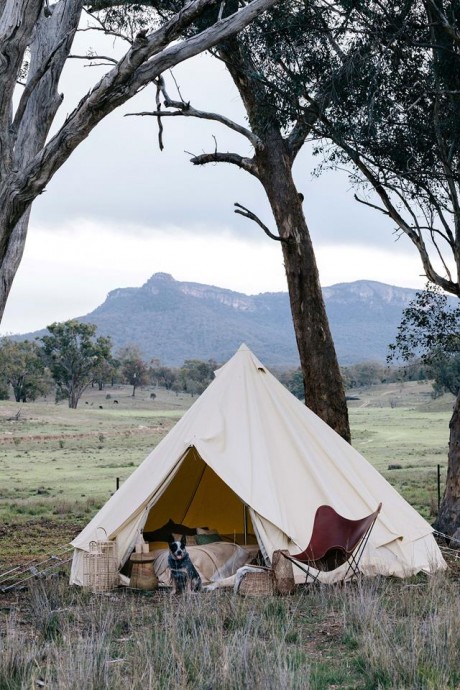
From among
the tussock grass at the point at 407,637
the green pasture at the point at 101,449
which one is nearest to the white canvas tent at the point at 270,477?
the tussock grass at the point at 407,637

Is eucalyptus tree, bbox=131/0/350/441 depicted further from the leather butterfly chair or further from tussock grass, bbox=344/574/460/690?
tussock grass, bbox=344/574/460/690

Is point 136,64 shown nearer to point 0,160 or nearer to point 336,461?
point 0,160

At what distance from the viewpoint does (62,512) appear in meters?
18.4

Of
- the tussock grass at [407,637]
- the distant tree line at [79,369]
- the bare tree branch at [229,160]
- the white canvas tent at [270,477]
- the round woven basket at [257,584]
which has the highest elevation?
the bare tree branch at [229,160]

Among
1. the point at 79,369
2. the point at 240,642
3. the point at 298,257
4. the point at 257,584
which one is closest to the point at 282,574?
the point at 257,584

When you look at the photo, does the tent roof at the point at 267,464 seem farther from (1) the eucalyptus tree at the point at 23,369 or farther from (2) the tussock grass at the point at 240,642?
(1) the eucalyptus tree at the point at 23,369

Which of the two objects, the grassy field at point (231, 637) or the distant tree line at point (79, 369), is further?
the distant tree line at point (79, 369)

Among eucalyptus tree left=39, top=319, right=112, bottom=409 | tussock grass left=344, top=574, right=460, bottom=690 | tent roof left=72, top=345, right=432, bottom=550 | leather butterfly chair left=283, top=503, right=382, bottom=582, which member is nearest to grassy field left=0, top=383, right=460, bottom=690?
tussock grass left=344, top=574, right=460, bottom=690

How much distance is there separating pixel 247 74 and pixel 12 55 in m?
5.79

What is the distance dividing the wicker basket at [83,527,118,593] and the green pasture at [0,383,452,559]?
13.5ft

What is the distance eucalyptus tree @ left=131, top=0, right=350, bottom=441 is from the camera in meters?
12.7

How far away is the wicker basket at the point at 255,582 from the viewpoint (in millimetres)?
7945

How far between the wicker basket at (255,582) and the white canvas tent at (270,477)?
37 centimetres

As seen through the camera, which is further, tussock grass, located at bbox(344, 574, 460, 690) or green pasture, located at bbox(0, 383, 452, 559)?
green pasture, located at bbox(0, 383, 452, 559)
